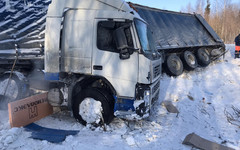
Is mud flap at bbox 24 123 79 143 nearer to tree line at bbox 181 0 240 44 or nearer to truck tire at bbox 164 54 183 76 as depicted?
truck tire at bbox 164 54 183 76

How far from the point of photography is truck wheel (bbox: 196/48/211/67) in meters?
10.7

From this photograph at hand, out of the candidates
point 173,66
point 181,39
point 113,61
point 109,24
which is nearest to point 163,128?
point 113,61

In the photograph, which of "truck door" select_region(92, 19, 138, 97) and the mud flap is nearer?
the mud flap

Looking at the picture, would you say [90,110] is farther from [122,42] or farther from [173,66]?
[173,66]

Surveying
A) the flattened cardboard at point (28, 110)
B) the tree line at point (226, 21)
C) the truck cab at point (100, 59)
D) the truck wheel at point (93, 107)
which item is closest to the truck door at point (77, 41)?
the truck cab at point (100, 59)

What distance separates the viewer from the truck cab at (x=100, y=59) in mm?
4098

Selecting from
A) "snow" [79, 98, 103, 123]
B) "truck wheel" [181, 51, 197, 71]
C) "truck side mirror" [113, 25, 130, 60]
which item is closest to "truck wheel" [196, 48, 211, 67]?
"truck wheel" [181, 51, 197, 71]

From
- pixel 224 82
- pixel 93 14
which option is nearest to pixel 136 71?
pixel 93 14

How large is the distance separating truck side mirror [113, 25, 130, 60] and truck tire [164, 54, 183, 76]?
5.43 m

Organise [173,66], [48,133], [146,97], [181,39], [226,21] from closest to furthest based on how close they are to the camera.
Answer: [48,133], [146,97], [173,66], [181,39], [226,21]

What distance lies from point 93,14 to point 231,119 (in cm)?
460

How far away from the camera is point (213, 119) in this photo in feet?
17.1

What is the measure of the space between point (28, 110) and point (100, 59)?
2.21 metres

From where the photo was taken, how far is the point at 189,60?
10125mm
